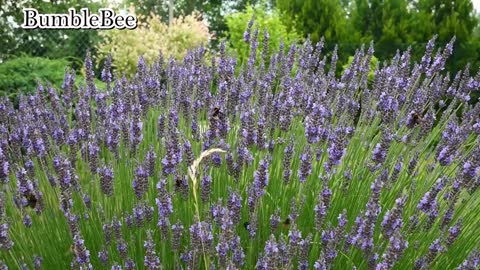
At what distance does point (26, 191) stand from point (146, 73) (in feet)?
4.11

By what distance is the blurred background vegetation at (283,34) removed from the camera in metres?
8.13

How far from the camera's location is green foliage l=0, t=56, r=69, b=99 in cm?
666

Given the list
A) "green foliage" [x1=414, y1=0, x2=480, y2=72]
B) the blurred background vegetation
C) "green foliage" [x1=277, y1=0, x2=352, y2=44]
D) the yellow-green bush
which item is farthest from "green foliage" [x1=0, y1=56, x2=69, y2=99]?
"green foliage" [x1=414, y1=0, x2=480, y2=72]

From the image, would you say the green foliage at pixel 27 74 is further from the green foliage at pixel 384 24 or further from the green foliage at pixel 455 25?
the green foliage at pixel 455 25

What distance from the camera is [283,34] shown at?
9.32m

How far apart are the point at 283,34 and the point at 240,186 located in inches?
270

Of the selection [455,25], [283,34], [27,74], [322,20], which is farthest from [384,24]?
[27,74]

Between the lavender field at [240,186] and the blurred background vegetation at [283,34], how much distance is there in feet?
12.3

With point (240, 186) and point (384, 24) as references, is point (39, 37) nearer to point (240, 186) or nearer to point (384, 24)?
point (384, 24)

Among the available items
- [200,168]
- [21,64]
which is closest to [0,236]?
[200,168]

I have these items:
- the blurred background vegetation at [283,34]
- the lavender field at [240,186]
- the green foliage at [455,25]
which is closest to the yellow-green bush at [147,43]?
the blurred background vegetation at [283,34]

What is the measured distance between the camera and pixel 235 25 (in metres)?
9.79

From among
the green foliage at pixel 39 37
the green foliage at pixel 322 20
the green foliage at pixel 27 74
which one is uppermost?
the green foliage at pixel 322 20

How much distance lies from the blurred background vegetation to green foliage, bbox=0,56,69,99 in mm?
11
